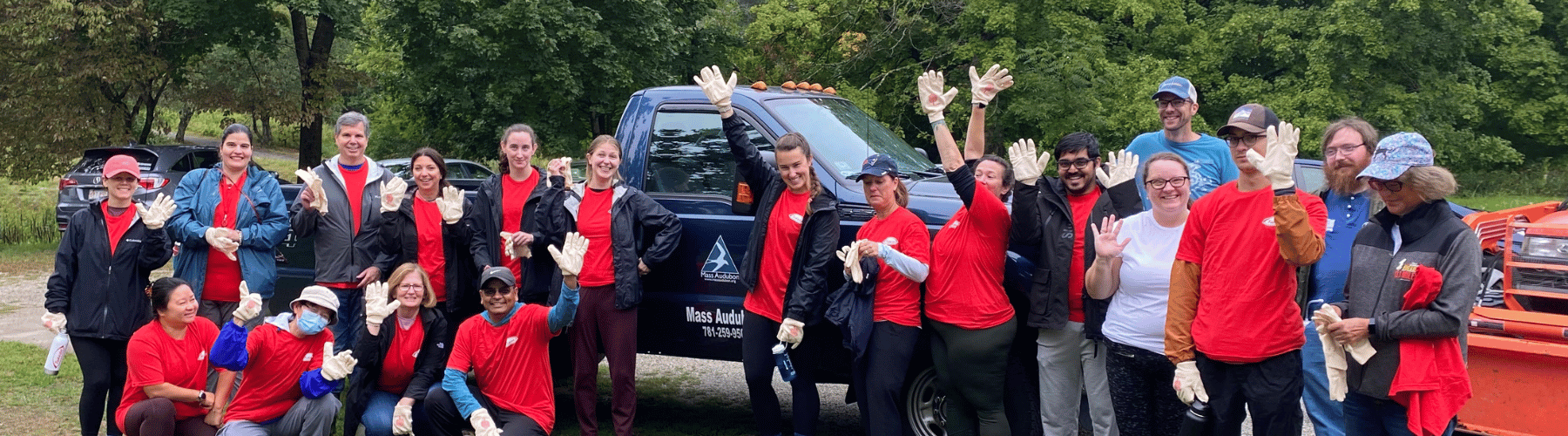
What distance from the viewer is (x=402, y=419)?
18.5ft

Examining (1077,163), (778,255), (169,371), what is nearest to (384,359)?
(169,371)

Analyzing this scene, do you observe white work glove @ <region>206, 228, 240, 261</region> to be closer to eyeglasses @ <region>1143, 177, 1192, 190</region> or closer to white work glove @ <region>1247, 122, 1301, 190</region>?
eyeglasses @ <region>1143, 177, 1192, 190</region>

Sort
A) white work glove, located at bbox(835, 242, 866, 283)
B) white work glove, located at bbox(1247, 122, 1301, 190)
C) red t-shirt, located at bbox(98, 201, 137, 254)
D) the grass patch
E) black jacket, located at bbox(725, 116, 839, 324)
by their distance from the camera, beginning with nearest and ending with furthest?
white work glove, located at bbox(1247, 122, 1301, 190) < white work glove, located at bbox(835, 242, 866, 283) < black jacket, located at bbox(725, 116, 839, 324) < red t-shirt, located at bbox(98, 201, 137, 254) < the grass patch

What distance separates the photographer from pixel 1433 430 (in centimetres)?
383

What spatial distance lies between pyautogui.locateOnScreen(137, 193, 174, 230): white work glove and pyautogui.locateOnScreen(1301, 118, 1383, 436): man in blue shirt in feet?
17.8

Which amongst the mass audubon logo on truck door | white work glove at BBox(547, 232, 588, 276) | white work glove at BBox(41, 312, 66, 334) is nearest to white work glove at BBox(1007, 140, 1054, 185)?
the mass audubon logo on truck door

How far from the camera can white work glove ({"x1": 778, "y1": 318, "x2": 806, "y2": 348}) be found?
523 cm

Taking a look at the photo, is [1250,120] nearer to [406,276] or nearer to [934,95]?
[934,95]

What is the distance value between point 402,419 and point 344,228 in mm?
1244

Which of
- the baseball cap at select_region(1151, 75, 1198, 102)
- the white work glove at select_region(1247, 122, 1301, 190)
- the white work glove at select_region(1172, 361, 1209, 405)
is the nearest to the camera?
the white work glove at select_region(1247, 122, 1301, 190)

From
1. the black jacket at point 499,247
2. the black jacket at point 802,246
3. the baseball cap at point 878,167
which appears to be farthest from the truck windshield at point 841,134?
the black jacket at point 499,247

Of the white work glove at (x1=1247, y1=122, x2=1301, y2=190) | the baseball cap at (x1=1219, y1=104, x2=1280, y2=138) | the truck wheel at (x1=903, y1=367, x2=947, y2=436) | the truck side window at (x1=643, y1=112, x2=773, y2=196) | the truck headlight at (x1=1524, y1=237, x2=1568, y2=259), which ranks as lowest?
the truck wheel at (x1=903, y1=367, x2=947, y2=436)

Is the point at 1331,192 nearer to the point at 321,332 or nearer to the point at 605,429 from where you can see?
the point at 605,429

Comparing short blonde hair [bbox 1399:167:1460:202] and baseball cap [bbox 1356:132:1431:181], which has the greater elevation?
baseball cap [bbox 1356:132:1431:181]
